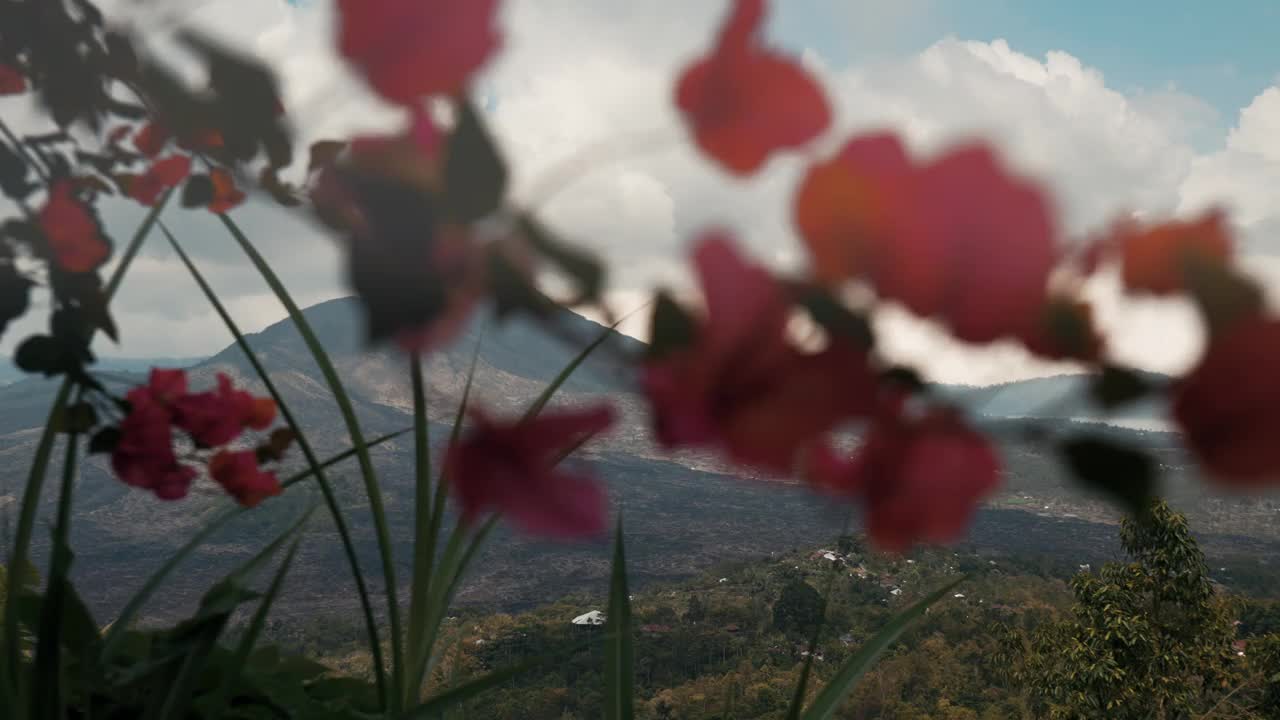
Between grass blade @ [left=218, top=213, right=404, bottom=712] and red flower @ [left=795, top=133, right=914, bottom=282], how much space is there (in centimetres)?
68

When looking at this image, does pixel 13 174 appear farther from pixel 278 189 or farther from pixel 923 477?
pixel 923 477

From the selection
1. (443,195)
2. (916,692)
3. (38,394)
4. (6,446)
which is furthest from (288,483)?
(38,394)

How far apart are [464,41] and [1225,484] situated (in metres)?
0.20

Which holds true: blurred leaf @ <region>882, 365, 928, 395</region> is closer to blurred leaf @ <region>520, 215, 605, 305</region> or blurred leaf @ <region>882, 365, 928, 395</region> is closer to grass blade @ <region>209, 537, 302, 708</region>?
blurred leaf @ <region>520, 215, 605, 305</region>

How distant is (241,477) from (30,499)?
6.3 inches

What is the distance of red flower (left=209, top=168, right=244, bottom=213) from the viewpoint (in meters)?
0.74

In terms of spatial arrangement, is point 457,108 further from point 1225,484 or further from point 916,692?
point 916,692

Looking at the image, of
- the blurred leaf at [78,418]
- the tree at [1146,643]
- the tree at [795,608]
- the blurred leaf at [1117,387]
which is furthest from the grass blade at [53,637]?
the tree at [795,608]

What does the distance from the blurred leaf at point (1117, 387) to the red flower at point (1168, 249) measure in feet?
0.08

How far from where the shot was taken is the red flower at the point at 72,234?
0.63 metres

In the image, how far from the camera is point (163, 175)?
2.54ft

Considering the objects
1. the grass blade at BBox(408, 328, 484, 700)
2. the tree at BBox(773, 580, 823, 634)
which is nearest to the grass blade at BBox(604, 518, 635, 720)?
the grass blade at BBox(408, 328, 484, 700)

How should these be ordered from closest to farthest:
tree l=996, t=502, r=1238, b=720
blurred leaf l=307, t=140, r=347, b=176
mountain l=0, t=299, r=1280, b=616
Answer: blurred leaf l=307, t=140, r=347, b=176 < tree l=996, t=502, r=1238, b=720 < mountain l=0, t=299, r=1280, b=616

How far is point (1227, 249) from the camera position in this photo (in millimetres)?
203
